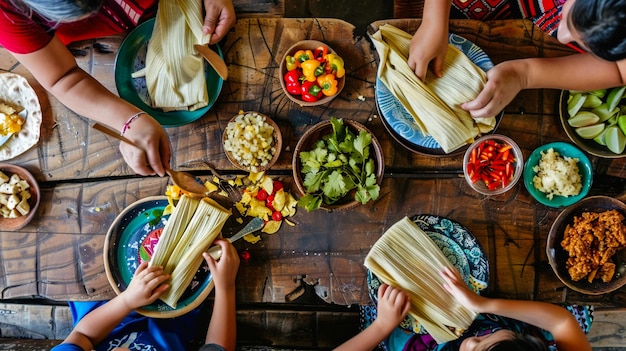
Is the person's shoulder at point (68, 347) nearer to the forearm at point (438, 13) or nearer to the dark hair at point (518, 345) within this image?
the dark hair at point (518, 345)

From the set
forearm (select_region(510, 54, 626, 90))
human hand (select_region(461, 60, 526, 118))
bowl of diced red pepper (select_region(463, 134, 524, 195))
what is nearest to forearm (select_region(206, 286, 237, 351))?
Answer: bowl of diced red pepper (select_region(463, 134, 524, 195))

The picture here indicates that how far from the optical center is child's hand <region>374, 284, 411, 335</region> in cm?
188

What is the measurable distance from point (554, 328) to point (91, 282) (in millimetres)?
1986

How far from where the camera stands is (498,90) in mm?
1801

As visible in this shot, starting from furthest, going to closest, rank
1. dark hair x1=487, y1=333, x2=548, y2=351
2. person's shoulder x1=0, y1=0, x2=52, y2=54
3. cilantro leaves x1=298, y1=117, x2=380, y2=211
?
cilantro leaves x1=298, y1=117, x2=380, y2=211
dark hair x1=487, y1=333, x2=548, y2=351
person's shoulder x1=0, y1=0, x2=52, y2=54

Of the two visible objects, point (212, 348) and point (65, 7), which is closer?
point (65, 7)

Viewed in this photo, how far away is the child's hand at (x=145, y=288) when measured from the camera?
1.88 meters

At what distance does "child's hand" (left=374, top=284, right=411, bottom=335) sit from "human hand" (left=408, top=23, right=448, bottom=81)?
0.87 m

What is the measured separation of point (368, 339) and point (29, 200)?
1595 mm

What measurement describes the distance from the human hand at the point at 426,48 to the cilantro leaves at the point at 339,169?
33 centimetres

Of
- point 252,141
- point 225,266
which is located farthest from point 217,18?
point 225,266

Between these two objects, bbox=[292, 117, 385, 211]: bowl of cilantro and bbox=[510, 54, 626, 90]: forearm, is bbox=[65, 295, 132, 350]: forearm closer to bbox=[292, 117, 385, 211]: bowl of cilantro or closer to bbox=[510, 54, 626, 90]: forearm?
bbox=[292, 117, 385, 211]: bowl of cilantro

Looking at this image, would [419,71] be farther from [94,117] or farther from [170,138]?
[94,117]

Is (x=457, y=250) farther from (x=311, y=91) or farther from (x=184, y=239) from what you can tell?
(x=184, y=239)
